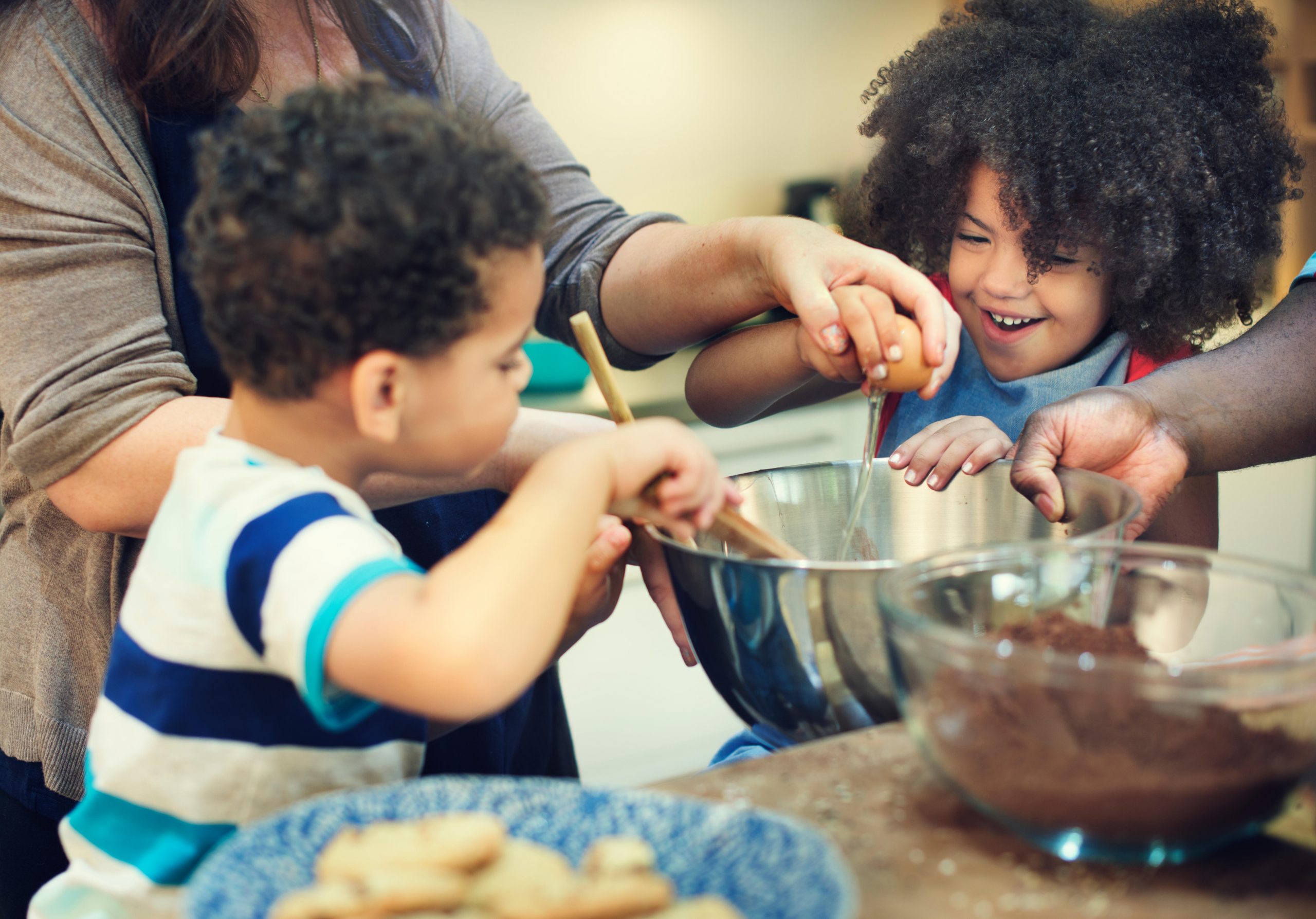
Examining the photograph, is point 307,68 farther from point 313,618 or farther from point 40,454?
point 313,618

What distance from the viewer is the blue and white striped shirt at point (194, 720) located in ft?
1.82

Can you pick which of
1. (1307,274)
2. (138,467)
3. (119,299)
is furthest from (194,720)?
(1307,274)

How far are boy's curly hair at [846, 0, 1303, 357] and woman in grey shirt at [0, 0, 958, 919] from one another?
1.13 ft

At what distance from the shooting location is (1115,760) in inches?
16.8

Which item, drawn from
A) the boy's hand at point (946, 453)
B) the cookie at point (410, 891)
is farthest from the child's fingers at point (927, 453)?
the cookie at point (410, 891)

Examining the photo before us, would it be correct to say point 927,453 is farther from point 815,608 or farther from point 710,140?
point 710,140

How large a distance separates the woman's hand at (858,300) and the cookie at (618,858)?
0.46 m

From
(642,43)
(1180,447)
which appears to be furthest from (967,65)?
(642,43)

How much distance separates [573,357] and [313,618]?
2015mm

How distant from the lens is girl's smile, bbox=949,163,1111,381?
1.12 m

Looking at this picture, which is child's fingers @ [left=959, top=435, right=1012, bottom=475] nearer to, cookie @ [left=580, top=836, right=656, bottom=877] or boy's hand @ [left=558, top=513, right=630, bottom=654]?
boy's hand @ [left=558, top=513, right=630, bottom=654]

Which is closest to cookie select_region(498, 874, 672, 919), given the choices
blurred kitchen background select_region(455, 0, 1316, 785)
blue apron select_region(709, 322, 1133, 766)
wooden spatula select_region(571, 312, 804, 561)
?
wooden spatula select_region(571, 312, 804, 561)

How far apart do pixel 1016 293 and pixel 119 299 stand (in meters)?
0.84

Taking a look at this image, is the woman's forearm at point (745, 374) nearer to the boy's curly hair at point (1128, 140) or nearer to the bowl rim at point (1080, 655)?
the boy's curly hair at point (1128, 140)
